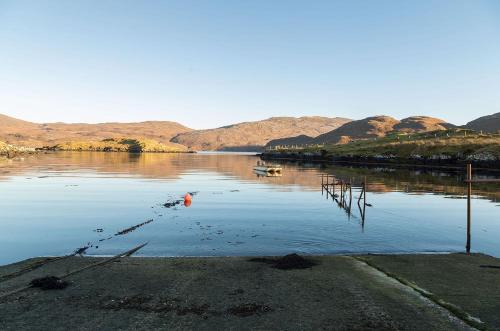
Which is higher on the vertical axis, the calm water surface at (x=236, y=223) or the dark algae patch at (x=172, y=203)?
the dark algae patch at (x=172, y=203)

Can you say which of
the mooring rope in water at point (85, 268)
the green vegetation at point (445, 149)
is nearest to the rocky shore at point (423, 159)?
the green vegetation at point (445, 149)

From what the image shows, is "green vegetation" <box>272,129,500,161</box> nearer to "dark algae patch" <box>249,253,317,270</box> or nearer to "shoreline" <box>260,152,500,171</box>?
"shoreline" <box>260,152,500,171</box>

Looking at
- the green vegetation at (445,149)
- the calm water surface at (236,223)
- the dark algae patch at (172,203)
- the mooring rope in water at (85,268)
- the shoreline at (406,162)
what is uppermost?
the green vegetation at (445,149)

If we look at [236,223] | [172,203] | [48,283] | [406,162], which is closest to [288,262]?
[48,283]

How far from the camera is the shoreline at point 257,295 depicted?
10750 mm

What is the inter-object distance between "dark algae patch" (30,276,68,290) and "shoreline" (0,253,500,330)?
0.95 feet

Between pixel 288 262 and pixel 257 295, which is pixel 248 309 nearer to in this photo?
pixel 257 295

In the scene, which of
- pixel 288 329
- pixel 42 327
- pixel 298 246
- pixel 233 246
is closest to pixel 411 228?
pixel 298 246

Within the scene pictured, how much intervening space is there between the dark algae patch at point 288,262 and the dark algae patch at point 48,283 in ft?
26.7

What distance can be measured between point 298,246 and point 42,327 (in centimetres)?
1624

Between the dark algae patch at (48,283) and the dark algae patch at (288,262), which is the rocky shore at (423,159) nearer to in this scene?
the dark algae patch at (288,262)

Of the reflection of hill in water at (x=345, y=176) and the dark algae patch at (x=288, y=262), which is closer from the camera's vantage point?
the dark algae patch at (x=288, y=262)

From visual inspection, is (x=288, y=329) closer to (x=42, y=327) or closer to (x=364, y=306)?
(x=364, y=306)

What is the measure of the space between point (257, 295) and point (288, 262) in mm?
4454
